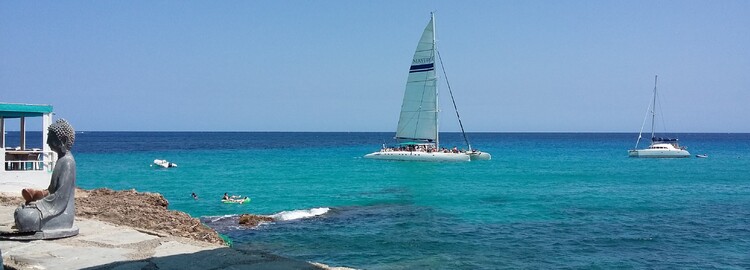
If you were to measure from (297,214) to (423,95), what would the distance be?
35.7 m

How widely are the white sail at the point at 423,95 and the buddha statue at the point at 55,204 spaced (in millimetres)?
48882

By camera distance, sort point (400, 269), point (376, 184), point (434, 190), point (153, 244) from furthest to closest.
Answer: point (376, 184), point (434, 190), point (400, 269), point (153, 244)

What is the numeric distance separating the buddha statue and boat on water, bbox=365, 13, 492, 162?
47.6 metres

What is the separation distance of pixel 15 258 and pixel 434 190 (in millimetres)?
28465

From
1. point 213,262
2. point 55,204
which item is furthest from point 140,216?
point 213,262

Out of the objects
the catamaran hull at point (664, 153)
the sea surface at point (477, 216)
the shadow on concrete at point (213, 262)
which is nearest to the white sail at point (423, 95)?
the sea surface at point (477, 216)

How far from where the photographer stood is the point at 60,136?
30.1 ft

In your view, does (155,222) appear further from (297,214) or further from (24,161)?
(297,214)

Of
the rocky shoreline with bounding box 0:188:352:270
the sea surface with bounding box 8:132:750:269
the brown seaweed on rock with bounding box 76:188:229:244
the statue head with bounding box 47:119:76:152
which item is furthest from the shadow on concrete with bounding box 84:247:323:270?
the sea surface with bounding box 8:132:750:269

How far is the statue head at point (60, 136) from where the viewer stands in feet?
30.1

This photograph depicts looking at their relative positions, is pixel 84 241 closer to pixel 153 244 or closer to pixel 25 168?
pixel 153 244

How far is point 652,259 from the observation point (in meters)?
16.1

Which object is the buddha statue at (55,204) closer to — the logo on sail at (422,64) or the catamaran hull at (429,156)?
the catamaran hull at (429,156)

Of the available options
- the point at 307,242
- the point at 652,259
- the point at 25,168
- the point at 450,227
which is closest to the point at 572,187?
the point at 450,227
